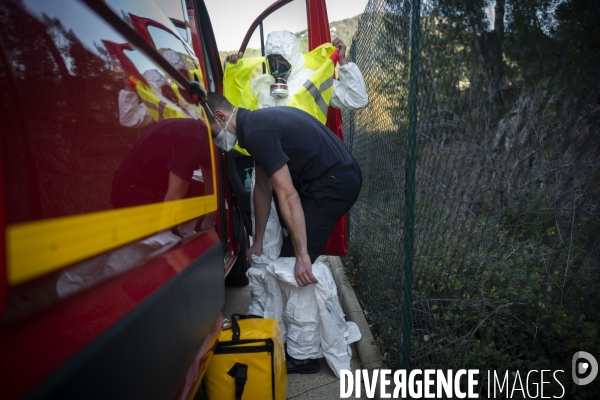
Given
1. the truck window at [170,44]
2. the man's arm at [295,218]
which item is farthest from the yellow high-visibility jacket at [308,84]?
the truck window at [170,44]

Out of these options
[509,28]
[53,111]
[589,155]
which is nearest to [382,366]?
[589,155]

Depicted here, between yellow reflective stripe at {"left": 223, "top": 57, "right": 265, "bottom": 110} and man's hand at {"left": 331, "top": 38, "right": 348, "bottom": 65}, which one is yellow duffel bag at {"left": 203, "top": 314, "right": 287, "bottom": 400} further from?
man's hand at {"left": 331, "top": 38, "right": 348, "bottom": 65}

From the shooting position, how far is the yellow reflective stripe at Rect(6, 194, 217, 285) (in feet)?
2.23

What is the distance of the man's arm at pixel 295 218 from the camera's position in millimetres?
2373

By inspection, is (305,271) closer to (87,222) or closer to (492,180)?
(492,180)

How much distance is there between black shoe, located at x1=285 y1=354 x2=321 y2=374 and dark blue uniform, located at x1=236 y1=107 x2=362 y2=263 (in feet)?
2.02

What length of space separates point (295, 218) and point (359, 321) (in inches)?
46.9

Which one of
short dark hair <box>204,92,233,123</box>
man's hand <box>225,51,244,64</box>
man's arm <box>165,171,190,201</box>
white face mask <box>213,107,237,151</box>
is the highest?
man's hand <box>225,51,244,64</box>

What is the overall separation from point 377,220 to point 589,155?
2013mm

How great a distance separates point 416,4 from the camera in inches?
83.8

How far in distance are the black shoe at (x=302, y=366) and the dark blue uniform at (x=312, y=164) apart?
615 mm

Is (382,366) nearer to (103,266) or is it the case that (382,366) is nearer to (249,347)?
(249,347)

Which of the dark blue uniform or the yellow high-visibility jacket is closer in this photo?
the dark blue uniform

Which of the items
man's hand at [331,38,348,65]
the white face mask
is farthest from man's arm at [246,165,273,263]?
man's hand at [331,38,348,65]
